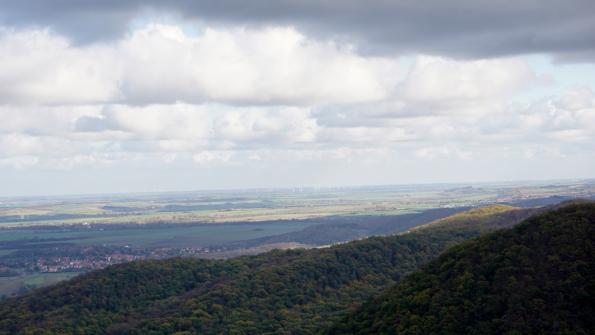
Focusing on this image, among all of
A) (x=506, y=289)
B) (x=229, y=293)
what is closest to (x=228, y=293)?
(x=229, y=293)

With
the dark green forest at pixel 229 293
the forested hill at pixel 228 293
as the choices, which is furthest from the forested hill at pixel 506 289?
the forested hill at pixel 228 293

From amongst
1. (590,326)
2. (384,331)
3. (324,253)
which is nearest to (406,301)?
(384,331)

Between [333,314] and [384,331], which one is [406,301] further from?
[333,314]

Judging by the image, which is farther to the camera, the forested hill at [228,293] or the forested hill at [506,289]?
the forested hill at [228,293]

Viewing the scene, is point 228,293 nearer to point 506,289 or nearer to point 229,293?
point 229,293

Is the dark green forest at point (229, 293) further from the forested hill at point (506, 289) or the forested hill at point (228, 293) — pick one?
the forested hill at point (506, 289)

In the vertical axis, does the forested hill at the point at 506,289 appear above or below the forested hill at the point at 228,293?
above
